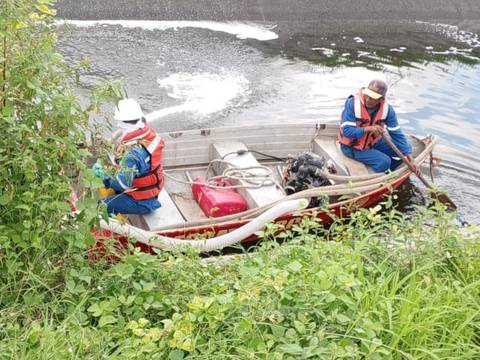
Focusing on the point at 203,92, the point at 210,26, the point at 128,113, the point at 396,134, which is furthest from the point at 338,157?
the point at 210,26

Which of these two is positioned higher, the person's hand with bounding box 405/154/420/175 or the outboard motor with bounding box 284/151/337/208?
the outboard motor with bounding box 284/151/337/208

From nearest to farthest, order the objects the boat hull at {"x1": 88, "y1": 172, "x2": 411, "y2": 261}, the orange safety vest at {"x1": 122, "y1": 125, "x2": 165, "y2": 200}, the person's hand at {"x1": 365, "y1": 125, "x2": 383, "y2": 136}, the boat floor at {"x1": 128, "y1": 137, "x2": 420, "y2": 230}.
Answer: the boat hull at {"x1": 88, "y1": 172, "x2": 411, "y2": 261} < the orange safety vest at {"x1": 122, "y1": 125, "x2": 165, "y2": 200} < the boat floor at {"x1": 128, "y1": 137, "x2": 420, "y2": 230} < the person's hand at {"x1": 365, "y1": 125, "x2": 383, "y2": 136}

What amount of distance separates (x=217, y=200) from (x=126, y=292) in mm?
3544

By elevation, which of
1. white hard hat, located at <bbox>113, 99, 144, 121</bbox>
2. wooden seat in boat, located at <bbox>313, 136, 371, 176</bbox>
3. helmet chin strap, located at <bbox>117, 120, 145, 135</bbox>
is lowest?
wooden seat in boat, located at <bbox>313, 136, 371, 176</bbox>

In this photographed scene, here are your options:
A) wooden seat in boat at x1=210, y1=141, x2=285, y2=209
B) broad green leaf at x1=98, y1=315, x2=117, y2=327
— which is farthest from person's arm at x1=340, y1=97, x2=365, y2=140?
broad green leaf at x1=98, y1=315, x2=117, y2=327

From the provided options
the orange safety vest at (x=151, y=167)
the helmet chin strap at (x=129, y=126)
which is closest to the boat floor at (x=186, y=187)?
the orange safety vest at (x=151, y=167)

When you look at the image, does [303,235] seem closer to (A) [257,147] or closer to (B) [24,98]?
(B) [24,98]

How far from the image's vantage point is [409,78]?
15406mm

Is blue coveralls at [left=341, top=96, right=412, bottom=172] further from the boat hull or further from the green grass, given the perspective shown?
the green grass

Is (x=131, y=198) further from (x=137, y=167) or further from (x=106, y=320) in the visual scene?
(x=106, y=320)

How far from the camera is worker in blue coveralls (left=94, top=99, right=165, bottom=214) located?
633 centimetres

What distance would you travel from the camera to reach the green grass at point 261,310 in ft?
11.1

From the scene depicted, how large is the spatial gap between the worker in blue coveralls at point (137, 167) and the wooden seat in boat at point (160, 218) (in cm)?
10

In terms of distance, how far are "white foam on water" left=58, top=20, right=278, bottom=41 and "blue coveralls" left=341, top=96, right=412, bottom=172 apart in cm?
903
